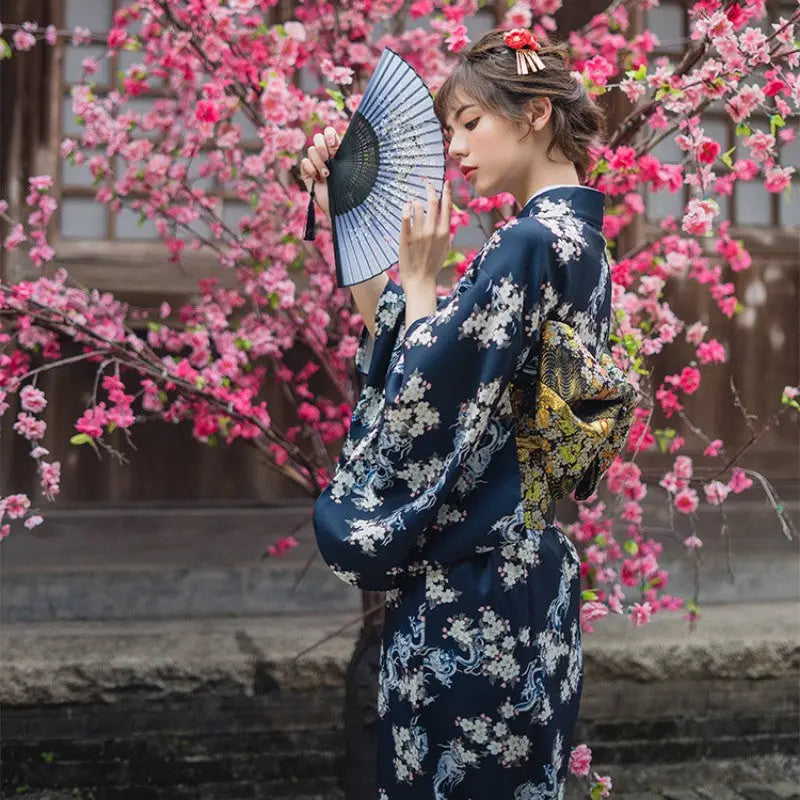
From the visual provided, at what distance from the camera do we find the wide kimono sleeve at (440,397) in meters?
2.09

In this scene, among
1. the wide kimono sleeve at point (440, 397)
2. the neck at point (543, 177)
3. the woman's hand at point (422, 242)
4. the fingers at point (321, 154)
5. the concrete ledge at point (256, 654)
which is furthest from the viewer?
the concrete ledge at point (256, 654)

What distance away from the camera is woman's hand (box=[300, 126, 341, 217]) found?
8.25 ft

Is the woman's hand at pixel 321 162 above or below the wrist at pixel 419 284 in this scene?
above

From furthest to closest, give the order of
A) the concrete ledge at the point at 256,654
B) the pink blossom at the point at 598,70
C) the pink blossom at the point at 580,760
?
the concrete ledge at the point at 256,654, the pink blossom at the point at 580,760, the pink blossom at the point at 598,70

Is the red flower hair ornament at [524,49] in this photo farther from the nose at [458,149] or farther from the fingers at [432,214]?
the fingers at [432,214]

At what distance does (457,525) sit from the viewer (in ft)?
7.15

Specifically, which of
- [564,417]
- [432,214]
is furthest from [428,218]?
[564,417]

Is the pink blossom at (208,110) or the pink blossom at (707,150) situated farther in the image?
the pink blossom at (208,110)

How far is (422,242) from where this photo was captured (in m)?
2.22

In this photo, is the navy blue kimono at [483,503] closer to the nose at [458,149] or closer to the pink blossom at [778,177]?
the nose at [458,149]

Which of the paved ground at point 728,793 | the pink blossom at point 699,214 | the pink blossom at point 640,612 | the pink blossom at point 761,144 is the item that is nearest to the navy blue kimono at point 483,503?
the pink blossom at point 699,214

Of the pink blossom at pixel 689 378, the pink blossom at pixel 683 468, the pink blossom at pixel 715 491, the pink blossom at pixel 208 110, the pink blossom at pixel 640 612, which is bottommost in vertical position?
the pink blossom at pixel 640 612

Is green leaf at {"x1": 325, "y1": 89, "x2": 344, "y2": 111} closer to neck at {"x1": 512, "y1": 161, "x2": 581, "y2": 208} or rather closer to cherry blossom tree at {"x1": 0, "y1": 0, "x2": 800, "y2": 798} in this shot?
cherry blossom tree at {"x1": 0, "y1": 0, "x2": 800, "y2": 798}

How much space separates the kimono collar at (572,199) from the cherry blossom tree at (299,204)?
1.07 m
